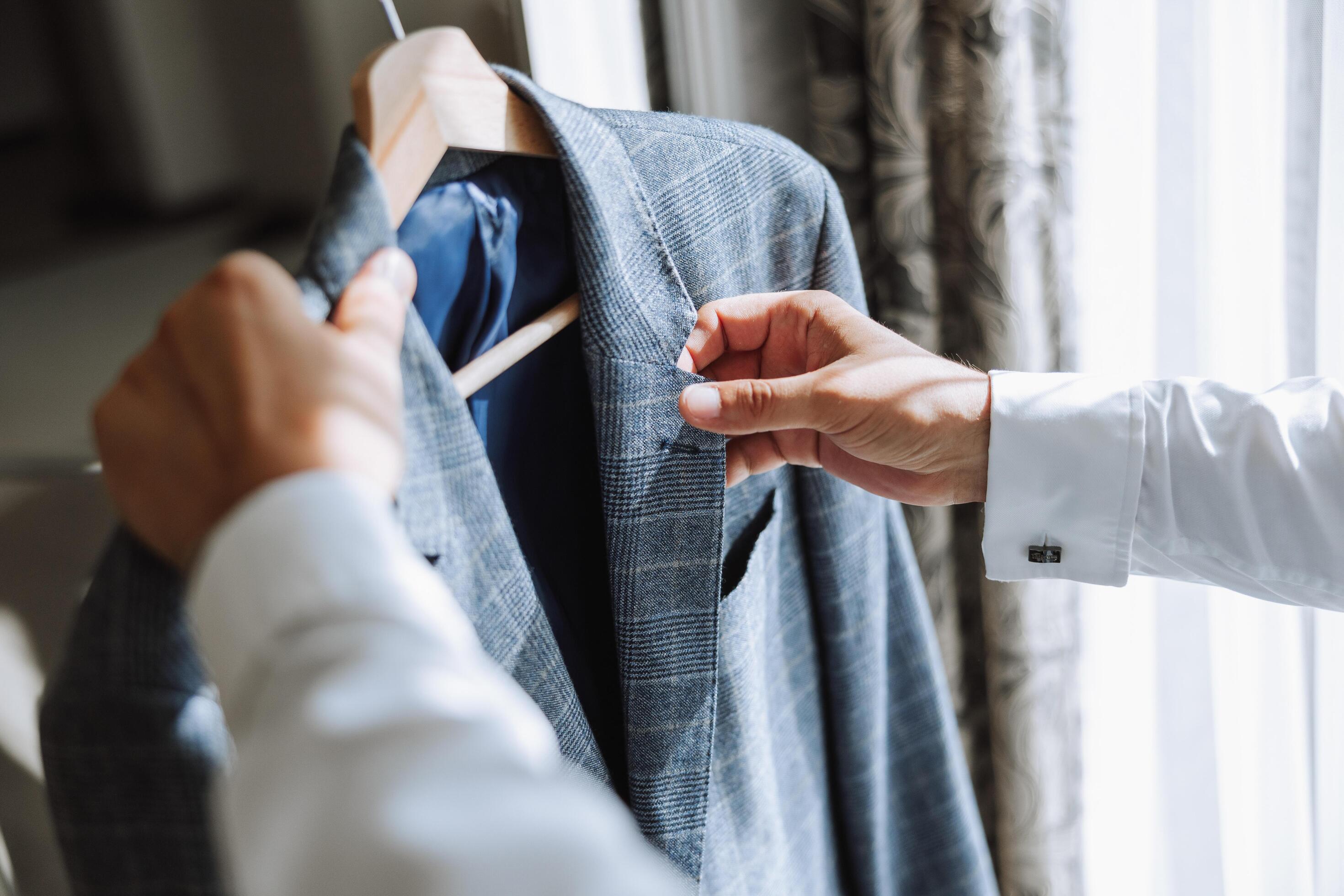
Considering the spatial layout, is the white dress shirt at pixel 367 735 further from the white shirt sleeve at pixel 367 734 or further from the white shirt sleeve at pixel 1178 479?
the white shirt sleeve at pixel 1178 479

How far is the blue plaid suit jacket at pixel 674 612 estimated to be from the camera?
36 centimetres

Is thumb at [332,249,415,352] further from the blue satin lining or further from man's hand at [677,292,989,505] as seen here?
man's hand at [677,292,989,505]

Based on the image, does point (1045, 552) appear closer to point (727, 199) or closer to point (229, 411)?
point (727, 199)

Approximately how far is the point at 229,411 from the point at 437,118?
22 cm

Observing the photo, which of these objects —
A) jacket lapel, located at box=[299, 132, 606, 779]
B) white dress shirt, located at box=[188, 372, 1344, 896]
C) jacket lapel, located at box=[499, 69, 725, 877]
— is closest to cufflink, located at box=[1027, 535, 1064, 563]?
jacket lapel, located at box=[499, 69, 725, 877]

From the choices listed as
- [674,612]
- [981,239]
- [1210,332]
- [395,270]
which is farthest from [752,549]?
[1210,332]

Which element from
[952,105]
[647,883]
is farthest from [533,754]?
[952,105]

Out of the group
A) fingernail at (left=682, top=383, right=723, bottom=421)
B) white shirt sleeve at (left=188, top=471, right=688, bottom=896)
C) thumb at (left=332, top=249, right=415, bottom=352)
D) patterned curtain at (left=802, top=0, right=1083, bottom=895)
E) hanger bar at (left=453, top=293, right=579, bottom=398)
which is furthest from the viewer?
patterned curtain at (left=802, top=0, right=1083, bottom=895)

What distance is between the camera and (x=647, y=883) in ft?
0.91

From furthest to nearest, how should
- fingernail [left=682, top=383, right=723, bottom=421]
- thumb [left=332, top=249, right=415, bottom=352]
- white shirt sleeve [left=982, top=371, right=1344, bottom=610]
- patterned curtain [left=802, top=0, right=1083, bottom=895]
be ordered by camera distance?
patterned curtain [left=802, top=0, right=1083, bottom=895]
white shirt sleeve [left=982, top=371, right=1344, bottom=610]
fingernail [left=682, top=383, right=723, bottom=421]
thumb [left=332, top=249, right=415, bottom=352]

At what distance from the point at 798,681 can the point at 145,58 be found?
69 centimetres

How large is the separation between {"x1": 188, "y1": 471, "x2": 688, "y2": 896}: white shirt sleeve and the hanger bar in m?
0.18

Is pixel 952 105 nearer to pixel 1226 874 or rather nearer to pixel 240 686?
pixel 240 686

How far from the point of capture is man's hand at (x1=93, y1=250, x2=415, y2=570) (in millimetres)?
343
